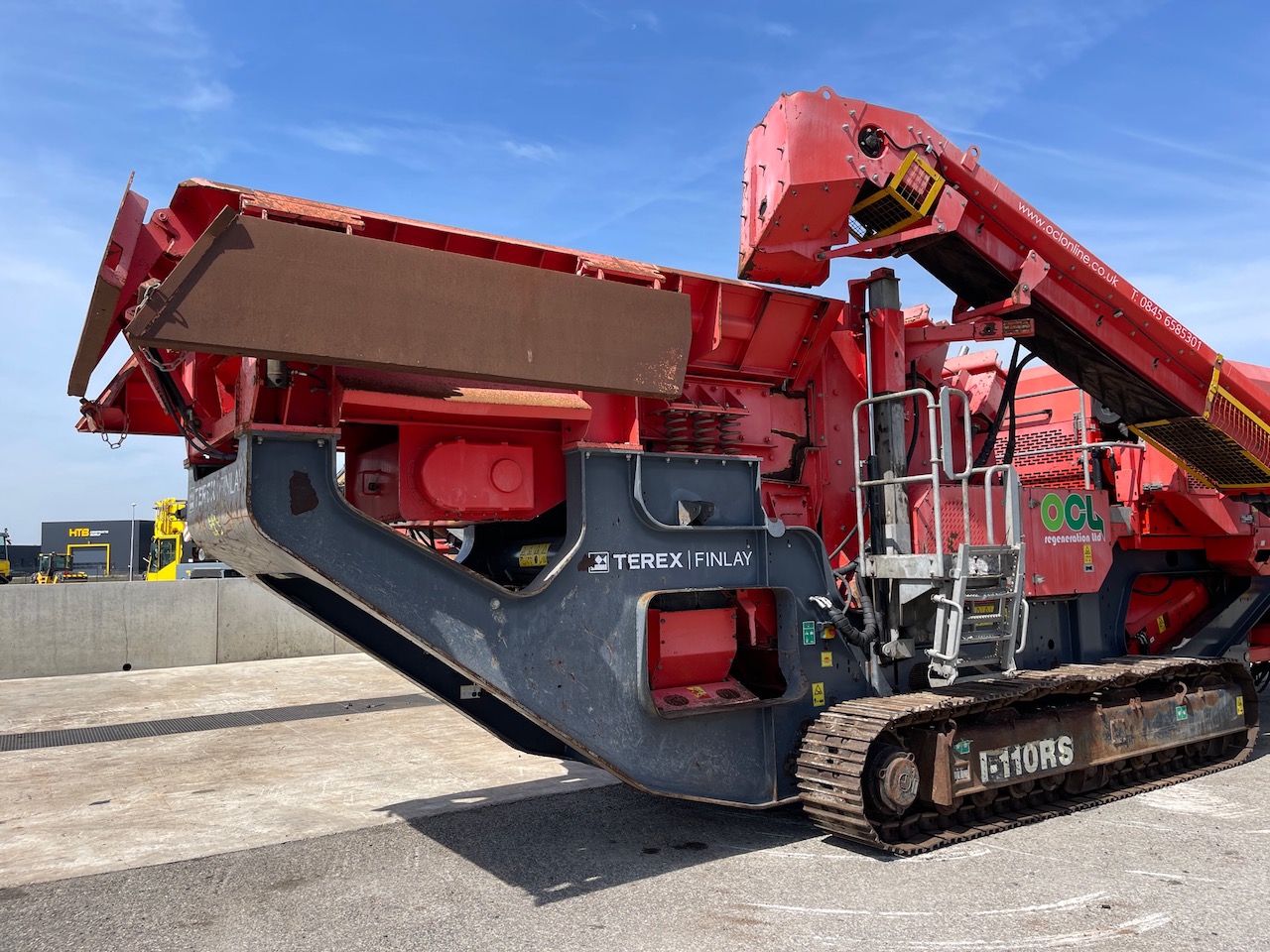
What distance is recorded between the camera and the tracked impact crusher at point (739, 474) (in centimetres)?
441

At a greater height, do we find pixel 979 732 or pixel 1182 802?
pixel 979 732

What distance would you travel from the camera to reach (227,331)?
3.79m

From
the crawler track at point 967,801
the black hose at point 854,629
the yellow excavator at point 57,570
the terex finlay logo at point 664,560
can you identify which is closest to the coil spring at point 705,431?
the terex finlay logo at point 664,560

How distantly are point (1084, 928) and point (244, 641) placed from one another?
14.1m

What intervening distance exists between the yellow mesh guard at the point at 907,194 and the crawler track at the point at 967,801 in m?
3.13

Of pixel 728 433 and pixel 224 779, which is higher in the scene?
pixel 728 433

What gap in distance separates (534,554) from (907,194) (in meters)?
3.37

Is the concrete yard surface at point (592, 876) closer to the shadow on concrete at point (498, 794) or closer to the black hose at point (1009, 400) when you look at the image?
the shadow on concrete at point (498, 794)

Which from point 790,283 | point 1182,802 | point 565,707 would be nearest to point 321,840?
point 565,707

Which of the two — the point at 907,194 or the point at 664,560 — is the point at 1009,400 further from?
the point at 664,560

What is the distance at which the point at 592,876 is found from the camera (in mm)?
5043

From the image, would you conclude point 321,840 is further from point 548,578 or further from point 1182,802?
point 1182,802

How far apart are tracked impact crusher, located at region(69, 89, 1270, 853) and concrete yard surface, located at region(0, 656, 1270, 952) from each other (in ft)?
1.42

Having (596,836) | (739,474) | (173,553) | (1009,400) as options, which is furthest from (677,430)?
(173,553)
